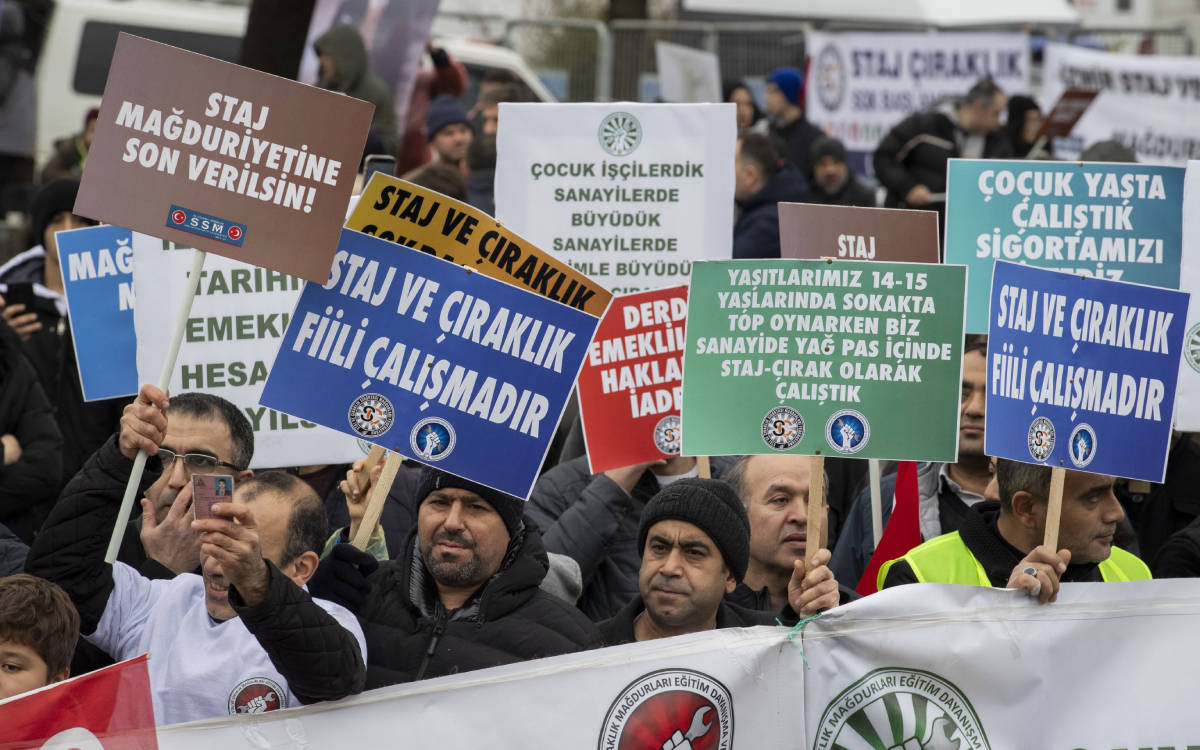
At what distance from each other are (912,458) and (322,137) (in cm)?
177

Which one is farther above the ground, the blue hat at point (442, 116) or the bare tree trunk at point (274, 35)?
the bare tree trunk at point (274, 35)

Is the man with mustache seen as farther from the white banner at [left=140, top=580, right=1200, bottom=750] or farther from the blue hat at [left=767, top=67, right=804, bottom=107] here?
the blue hat at [left=767, top=67, right=804, bottom=107]

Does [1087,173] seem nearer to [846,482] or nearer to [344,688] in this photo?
[846,482]

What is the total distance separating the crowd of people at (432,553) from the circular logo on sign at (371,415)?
24 centimetres

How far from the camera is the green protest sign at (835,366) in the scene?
4.32 metres


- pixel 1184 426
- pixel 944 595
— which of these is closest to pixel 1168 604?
pixel 944 595

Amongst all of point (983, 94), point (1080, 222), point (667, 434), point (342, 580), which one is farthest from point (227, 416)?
point (983, 94)

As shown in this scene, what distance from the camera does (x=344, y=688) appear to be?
3633mm

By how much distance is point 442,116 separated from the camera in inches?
379

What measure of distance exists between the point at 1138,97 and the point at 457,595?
9.02 meters

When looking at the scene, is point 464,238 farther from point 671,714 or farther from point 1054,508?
point 1054,508

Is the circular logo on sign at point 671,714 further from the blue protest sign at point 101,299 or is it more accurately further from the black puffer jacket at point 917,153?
the black puffer jacket at point 917,153

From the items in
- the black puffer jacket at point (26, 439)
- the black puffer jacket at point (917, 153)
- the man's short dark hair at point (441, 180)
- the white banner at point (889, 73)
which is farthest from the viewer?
the white banner at point (889, 73)

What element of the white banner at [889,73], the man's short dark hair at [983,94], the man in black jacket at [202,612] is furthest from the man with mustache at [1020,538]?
the white banner at [889,73]
